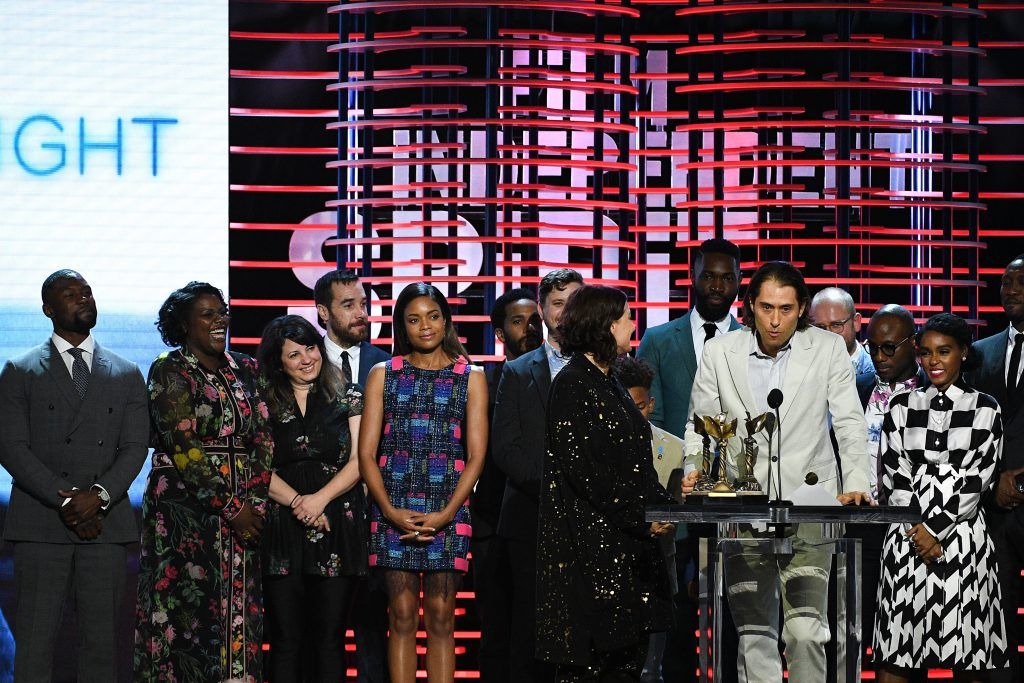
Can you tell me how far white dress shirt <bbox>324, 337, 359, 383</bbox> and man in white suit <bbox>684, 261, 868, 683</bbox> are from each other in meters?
1.65

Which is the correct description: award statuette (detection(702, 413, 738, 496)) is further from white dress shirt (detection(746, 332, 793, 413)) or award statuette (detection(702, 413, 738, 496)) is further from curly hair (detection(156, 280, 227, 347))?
curly hair (detection(156, 280, 227, 347))

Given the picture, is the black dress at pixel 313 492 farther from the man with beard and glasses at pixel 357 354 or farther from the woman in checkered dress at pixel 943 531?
the woman in checkered dress at pixel 943 531

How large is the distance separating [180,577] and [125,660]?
1856mm

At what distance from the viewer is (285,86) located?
24.0 ft

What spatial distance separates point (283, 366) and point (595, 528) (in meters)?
1.70

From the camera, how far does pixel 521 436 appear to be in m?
5.62

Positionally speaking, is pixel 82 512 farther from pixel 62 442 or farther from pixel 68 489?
pixel 62 442

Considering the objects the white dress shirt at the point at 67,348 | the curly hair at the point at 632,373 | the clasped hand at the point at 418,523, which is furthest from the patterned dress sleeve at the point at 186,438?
the curly hair at the point at 632,373

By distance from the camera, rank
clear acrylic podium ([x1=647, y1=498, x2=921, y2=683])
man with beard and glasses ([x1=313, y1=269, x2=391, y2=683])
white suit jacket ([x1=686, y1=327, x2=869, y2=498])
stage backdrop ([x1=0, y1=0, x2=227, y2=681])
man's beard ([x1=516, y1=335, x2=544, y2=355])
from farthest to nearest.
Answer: stage backdrop ([x1=0, y1=0, x2=227, y2=681]) → man with beard and glasses ([x1=313, y1=269, x2=391, y2=683]) → man's beard ([x1=516, y1=335, x2=544, y2=355]) → white suit jacket ([x1=686, y1=327, x2=869, y2=498]) → clear acrylic podium ([x1=647, y1=498, x2=921, y2=683])

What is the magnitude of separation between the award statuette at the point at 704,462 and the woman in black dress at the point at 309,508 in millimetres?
1551

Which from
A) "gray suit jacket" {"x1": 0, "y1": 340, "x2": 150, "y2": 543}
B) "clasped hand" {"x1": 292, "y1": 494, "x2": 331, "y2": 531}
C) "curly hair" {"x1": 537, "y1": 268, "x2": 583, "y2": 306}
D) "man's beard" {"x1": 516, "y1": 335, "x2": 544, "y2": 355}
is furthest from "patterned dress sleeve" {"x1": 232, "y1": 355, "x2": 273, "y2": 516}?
"curly hair" {"x1": 537, "y1": 268, "x2": 583, "y2": 306}

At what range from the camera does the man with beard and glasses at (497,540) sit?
19.8ft

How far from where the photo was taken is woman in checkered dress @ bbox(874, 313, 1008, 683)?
5488 millimetres

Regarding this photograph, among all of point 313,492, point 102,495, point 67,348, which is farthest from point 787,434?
point 67,348
